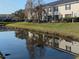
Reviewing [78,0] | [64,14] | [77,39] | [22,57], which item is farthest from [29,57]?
[64,14]

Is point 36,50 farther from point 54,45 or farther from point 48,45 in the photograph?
point 54,45

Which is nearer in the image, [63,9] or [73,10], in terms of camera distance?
[73,10]

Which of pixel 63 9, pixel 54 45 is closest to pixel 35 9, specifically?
pixel 63 9

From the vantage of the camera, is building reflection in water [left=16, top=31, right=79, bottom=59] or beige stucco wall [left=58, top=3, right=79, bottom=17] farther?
beige stucco wall [left=58, top=3, right=79, bottom=17]

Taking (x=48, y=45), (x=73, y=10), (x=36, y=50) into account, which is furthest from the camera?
(x=73, y=10)

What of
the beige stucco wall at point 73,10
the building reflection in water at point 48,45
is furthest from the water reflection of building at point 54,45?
the beige stucco wall at point 73,10

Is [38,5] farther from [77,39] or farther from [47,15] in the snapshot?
[77,39]

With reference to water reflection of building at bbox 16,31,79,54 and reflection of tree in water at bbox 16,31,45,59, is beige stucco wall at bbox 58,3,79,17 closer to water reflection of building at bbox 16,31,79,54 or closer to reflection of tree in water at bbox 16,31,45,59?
water reflection of building at bbox 16,31,79,54

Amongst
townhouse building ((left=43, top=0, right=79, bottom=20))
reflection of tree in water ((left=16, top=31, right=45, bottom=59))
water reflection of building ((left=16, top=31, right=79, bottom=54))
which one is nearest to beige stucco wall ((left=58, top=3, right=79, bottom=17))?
townhouse building ((left=43, top=0, right=79, bottom=20))

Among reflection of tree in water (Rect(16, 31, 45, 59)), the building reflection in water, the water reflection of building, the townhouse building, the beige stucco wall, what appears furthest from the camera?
the townhouse building

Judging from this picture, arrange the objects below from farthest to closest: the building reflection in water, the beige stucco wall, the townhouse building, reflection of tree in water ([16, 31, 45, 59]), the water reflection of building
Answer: the townhouse building < the beige stucco wall < the water reflection of building < the building reflection in water < reflection of tree in water ([16, 31, 45, 59])

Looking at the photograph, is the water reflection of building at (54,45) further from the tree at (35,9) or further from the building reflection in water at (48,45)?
the tree at (35,9)

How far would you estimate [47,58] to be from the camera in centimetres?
2198

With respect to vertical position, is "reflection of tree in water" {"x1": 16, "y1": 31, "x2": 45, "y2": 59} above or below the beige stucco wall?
below
